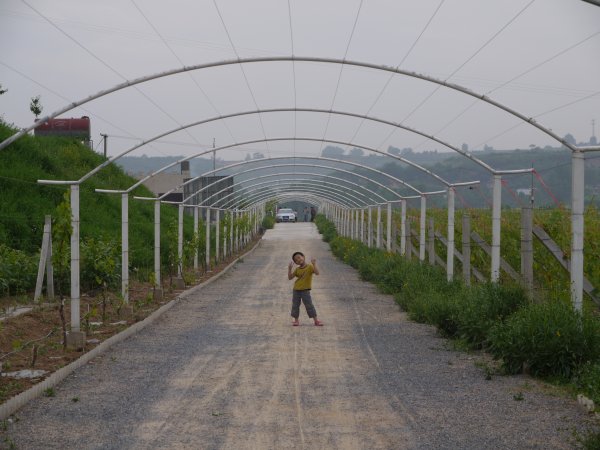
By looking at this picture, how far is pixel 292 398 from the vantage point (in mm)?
8883

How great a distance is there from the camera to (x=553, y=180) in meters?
55.1

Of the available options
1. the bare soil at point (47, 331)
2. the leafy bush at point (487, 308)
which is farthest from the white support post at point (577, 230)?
the bare soil at point (47, 331)

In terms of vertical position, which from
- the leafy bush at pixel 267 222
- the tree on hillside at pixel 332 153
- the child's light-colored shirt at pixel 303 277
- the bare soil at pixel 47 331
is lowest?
the bare soil at pixel 47 331

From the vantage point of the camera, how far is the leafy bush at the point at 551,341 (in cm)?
988

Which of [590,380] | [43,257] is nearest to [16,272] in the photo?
[43,257]

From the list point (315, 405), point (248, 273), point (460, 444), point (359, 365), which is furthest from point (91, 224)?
point (460, 444)

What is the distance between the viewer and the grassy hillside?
22.8 metres

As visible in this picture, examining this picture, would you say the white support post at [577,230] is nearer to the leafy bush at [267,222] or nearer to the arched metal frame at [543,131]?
the arched metal frame at [543,131]

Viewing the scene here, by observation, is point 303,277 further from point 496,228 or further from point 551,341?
point 551,341

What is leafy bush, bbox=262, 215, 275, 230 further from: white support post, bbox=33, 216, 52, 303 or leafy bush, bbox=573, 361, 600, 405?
leafy bush, bbox=573, 361, 600, 405

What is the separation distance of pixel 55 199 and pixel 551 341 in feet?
64.1

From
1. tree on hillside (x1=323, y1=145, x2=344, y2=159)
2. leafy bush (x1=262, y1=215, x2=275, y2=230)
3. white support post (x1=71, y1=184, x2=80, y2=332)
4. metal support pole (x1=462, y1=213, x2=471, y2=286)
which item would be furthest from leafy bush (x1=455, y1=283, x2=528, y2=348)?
tree on hillside (x1=323, y1=145, x2=344, y2=159)

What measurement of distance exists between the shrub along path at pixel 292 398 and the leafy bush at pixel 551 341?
0.33m

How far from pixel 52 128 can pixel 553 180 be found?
3044cm
